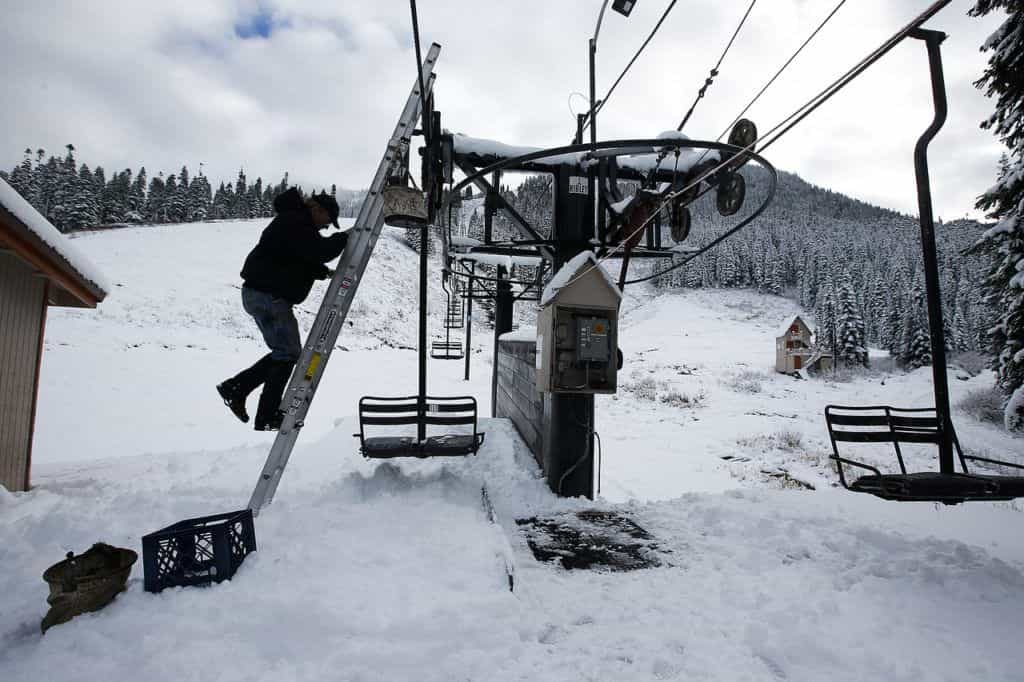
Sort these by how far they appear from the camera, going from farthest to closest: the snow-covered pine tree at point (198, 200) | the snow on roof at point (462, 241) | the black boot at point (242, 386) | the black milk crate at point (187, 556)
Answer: the snow-covered pine tree at point (198, 200)
the snow on roof at point (462, 241)
the black boot at point (242, 386)
the black milk crate at point (187, 556)

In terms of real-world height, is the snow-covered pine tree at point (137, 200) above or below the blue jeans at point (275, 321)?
above

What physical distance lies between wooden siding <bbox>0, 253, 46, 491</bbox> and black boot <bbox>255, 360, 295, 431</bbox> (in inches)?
193

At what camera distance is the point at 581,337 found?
546 cm

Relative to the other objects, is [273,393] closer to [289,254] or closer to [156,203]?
[289,254]

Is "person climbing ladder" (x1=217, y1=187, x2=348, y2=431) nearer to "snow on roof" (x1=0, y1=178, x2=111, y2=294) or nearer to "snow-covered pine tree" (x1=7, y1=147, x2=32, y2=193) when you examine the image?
"snow on roof" (x1=0, y1=178, x2=111, y2=294)

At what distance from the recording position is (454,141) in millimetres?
5781

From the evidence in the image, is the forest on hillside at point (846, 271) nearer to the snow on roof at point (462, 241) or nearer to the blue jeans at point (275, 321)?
the snow on roof at point (462, 241)

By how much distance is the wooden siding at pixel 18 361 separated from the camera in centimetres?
645

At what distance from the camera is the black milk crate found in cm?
301

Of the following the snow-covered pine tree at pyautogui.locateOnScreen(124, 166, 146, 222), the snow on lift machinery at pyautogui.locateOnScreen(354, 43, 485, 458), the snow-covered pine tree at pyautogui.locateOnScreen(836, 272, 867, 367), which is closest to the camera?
the snow on lift machinery at pyautogui.locateOnScreen(354, 43, 485, 458)

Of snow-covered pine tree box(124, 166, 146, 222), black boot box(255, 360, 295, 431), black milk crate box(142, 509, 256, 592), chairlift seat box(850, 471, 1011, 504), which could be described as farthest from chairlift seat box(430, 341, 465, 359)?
snow-covered pine tree box(124, 166, 146, 222)

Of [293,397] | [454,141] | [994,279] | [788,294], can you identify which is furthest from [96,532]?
[788,294]

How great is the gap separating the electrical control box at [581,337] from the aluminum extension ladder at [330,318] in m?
2.11

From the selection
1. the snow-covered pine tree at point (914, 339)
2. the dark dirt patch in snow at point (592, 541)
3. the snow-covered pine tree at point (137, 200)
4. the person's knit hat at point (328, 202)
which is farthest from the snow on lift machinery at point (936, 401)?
the snow-covered pine tree at point (137, 200)
